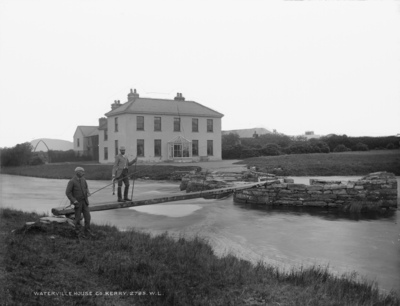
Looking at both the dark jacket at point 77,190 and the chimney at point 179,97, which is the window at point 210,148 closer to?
the chimney at point 179,97

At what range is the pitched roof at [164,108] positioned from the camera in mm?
37625

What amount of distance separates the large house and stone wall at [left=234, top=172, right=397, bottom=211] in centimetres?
2126

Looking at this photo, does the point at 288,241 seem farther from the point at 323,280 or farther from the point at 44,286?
the point at 44,286

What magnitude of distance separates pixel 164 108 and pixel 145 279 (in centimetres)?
3510

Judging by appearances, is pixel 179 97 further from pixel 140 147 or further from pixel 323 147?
pixel 323 147

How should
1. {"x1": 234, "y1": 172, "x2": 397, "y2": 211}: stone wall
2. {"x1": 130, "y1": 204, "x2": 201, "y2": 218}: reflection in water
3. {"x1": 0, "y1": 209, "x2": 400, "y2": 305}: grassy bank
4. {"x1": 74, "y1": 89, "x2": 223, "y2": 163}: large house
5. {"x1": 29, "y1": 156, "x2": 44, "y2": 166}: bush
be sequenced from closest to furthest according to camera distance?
{"x1": 0, "y1": 209, "x2": 400, "y2": 305}: grassy bank → {"x1": 130, "y1": 204, "x2": 201, "y2": 218}: reflection in water → {"x1": 234, "y1": 172, "x2": 397, "y2": 211}: stone wall → {"x1": 29, "y1": 156, "x2": 44, "y2": 166}: bush → {"x1": 74, "y1": 89, "x2": 223, "y2": 163}: large house

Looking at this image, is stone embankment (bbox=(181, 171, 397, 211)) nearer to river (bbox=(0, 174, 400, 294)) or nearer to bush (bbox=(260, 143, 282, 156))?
river (bbox=(0, 174, 400, 294))

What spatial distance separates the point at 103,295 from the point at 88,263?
1315 mm

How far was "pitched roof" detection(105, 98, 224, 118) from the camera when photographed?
37.6 m

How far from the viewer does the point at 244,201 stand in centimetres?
1622

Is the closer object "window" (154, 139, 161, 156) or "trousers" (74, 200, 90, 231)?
"trousers" (74, 200, 90, 231)

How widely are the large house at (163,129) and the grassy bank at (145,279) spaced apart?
1070 inches

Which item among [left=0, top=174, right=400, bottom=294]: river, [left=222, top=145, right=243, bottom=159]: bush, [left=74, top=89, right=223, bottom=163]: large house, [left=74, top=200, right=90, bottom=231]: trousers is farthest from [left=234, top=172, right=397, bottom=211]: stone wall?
[left=222, top=145, right=243, bottom=159]: bush

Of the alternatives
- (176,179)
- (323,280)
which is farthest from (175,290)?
(176,179)
